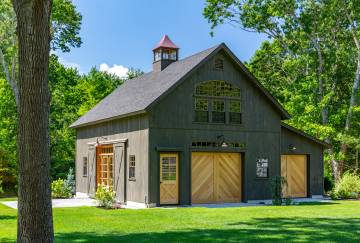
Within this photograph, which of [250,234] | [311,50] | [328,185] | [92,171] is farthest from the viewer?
[311,50]

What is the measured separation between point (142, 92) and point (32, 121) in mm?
16568

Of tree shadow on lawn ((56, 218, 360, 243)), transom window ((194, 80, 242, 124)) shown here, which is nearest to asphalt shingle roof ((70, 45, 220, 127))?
transom window ((194, 80, 242, 124))

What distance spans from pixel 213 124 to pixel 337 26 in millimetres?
14121

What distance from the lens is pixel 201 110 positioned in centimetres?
2244

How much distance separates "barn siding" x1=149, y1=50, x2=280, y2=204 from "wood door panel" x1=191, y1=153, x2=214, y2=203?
49cm

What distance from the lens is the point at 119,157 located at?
23578 mm

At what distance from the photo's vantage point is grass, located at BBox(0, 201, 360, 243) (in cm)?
1216

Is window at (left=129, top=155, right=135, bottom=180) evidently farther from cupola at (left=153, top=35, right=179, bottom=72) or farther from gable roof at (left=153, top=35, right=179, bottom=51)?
gable roof at (left=153, top=35, right=179, bottom=51)

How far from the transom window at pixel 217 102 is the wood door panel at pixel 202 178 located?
1604 mm

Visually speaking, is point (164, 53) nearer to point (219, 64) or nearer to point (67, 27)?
point (219, 64)

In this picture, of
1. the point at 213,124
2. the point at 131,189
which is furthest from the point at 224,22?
the point at 131,189

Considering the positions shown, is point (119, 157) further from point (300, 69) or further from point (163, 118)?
point (300, 69)

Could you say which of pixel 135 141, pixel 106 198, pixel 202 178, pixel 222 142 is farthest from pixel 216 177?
pixel 106 198

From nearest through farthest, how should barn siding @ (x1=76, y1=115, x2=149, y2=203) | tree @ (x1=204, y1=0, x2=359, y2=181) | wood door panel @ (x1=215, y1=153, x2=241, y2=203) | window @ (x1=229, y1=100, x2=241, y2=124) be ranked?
barn siding @ (x1=76, y1=115, x2=149, y2=203), wood door panel @ (x1=215, y1=153, x2=241, y2=203), window @ (x1=229, y1=100, x2=241, y2=124), tree @ (x1=204, y1=0, x2=359, y2=181)
